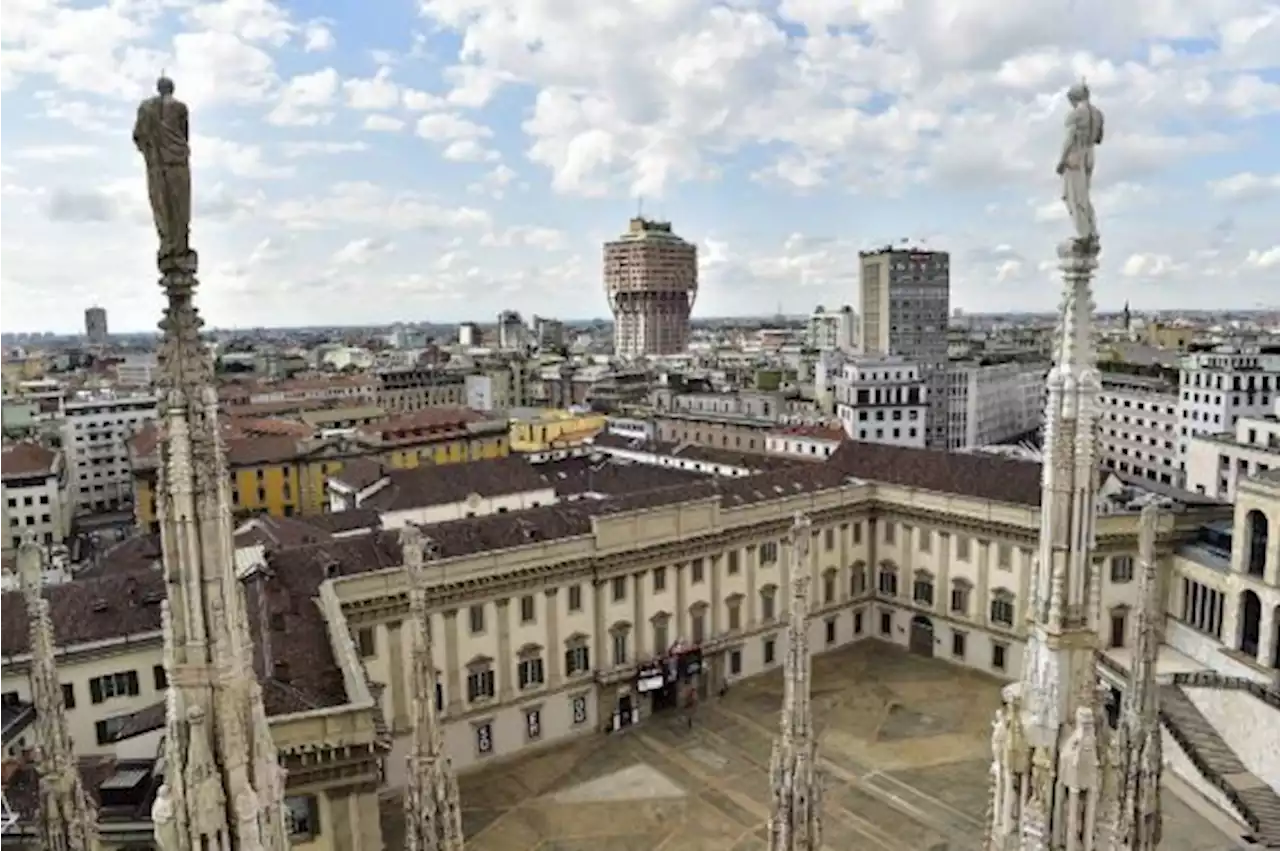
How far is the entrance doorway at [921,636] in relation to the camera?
5472 centimetres

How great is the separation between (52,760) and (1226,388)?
92117 millimetres

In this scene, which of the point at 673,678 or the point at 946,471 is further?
the point at 946,471

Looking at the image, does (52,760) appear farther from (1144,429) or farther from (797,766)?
(1144,429)

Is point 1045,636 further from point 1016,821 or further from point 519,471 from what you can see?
point 519,471

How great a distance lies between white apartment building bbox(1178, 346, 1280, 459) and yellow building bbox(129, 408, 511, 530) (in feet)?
207

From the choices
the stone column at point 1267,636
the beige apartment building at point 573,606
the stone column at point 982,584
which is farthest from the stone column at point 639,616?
the stone column at point 1267,636

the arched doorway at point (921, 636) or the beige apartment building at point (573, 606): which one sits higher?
the beige apartment building at point (573, 606)

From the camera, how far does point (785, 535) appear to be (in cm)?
5231

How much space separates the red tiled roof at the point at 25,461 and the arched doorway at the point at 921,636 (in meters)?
69.0

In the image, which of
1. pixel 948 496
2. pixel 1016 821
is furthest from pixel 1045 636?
pixel 948 496

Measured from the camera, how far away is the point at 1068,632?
336 inches

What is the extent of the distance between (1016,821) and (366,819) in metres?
22.8

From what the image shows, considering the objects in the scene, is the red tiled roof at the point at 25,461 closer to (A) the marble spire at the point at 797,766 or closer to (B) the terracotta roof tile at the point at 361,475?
(B) the terracotta roof tile at the point at 361,475

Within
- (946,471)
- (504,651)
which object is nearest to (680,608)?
(504,651)
